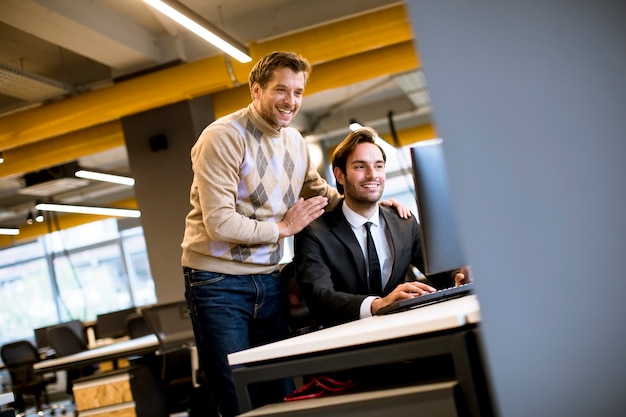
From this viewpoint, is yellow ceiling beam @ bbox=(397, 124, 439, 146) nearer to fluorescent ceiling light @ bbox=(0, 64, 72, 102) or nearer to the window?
the window

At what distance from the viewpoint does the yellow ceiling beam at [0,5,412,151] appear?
6.73 metres

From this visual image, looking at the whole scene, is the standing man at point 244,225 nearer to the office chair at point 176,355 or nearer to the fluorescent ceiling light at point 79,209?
the office chair at point 176,355

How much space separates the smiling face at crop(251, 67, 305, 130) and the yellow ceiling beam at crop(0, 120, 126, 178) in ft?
21.2

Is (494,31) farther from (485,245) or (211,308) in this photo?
(211,308)

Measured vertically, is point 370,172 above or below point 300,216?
above

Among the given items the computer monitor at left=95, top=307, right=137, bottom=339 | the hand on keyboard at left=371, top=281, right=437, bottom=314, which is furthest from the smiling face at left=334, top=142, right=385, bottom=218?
the computer monitor at left=95, top=307, right=137, bottom=339

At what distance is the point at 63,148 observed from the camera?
909 cm

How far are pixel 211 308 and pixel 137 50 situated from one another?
5521 mm

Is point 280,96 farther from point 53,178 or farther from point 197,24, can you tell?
point 53,178

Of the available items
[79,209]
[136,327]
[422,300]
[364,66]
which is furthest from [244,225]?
[79,209]

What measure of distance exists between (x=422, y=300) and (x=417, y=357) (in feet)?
1.99

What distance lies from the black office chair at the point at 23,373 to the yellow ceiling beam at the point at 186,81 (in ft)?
9.48

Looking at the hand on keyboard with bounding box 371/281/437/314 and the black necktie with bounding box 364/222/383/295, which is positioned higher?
the black necktie with bounding box 364/222/383/295

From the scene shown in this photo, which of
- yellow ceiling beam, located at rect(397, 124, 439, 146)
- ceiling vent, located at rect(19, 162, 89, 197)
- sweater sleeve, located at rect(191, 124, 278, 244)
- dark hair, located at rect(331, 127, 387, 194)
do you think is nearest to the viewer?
sweater sleeve, located at rect(191, 124, 278, 244)
